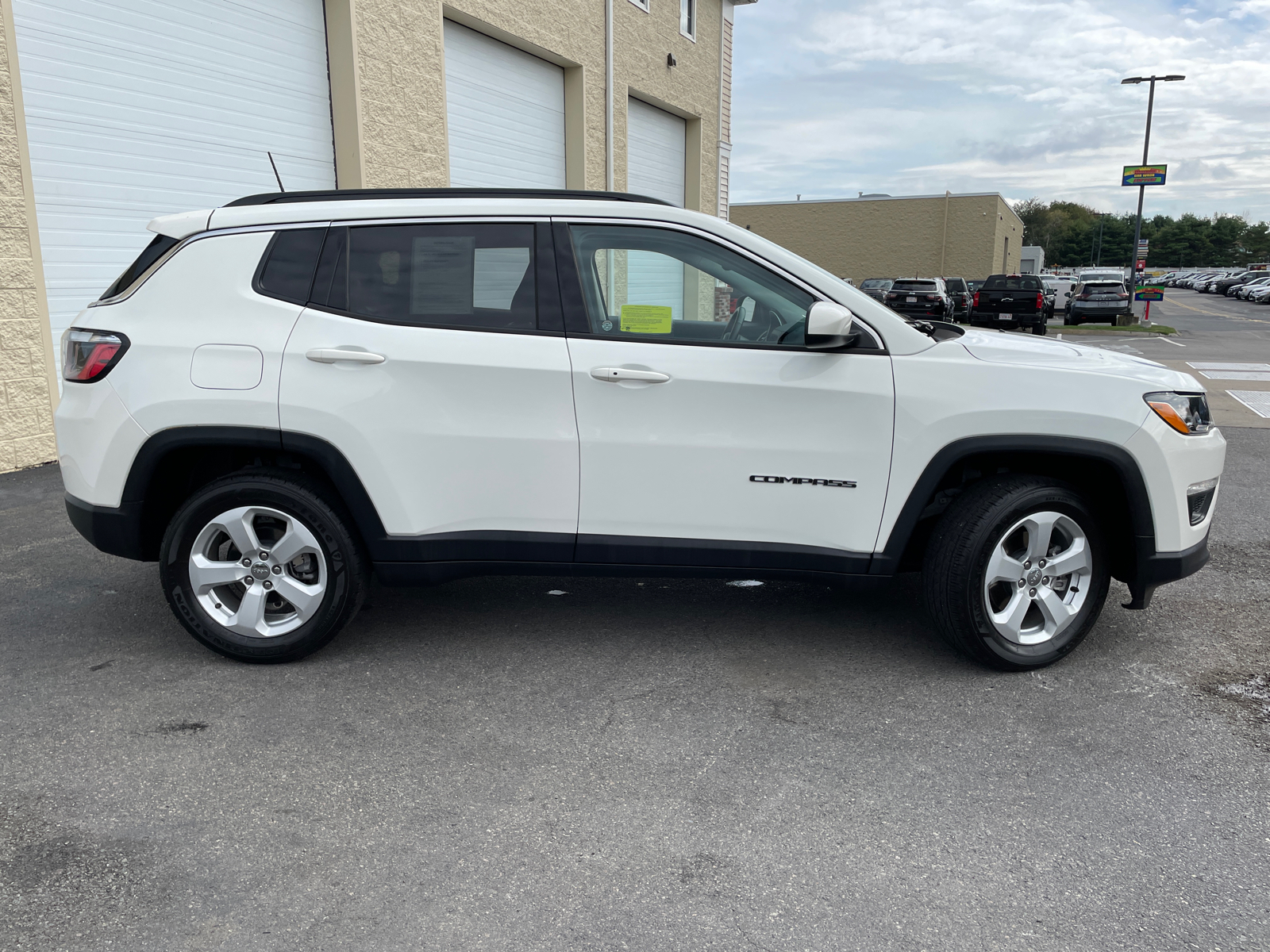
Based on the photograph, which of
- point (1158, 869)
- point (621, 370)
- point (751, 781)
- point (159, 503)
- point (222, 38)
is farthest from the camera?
point (222, 38)

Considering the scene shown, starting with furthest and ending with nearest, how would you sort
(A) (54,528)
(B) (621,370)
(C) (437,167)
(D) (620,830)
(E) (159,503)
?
(C) (437,167)
(A) (54,528)
(E) (159,503)
(B) (621,370)
(D) (620,830)

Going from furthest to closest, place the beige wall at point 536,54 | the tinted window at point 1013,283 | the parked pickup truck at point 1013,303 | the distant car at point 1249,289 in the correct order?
1. the distant car at point 1249,289
2. the tinted window at point 1013,283
3. the parked pickup truck at point 1013,303
4. the beige wall at point 536,54

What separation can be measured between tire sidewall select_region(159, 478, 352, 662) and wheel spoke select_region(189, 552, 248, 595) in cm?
3

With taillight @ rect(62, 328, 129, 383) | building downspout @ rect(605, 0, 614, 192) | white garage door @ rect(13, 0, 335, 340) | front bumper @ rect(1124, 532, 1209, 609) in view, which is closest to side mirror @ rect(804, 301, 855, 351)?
front bumper @ rect(1124, 532, 1209, 609)

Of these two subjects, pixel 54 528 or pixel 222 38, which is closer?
pixel 54 528

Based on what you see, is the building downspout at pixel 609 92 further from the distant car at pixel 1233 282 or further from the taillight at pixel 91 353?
the distant car at pixel 1233 282

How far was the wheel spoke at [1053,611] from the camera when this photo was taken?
12.4 ft

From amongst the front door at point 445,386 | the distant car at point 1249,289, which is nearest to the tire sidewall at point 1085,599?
the front door at point 445,386

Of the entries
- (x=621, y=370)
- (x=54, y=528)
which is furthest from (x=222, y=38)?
(x=621, y=370)

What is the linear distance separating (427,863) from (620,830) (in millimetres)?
550

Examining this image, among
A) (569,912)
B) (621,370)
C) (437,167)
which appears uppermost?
(437,167)

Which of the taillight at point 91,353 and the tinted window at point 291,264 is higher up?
the tinted window at point 291,264

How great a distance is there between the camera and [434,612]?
180 inches

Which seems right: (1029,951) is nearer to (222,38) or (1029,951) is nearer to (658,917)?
(658,917)
